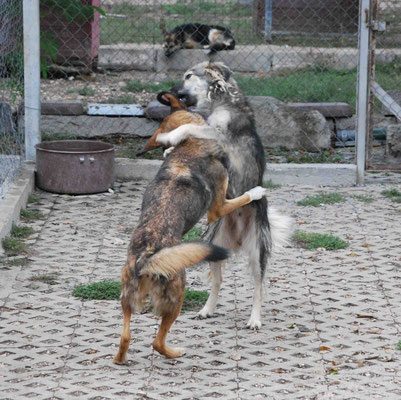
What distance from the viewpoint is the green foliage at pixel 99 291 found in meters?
6.11

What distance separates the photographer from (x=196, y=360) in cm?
515

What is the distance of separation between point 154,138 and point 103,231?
224 cm

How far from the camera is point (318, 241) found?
7.30 m

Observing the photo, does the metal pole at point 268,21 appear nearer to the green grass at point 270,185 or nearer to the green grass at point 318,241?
the green grass at point 270,185

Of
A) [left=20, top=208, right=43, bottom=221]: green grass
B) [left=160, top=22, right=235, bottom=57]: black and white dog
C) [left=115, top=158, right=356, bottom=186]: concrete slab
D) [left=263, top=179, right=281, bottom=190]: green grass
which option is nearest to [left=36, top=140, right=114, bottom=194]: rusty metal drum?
[left=115, top=158, right=356, bottom=186]: concrete slab

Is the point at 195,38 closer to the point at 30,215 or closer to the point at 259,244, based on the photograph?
the point at 30,215

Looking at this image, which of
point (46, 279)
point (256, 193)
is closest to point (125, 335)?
point (256, 193)

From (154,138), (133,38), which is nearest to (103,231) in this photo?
(154,138)

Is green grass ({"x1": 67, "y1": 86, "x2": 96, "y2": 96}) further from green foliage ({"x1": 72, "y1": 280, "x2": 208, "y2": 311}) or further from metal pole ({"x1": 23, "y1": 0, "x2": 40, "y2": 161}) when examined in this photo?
green foliage ({"x1": 72, "y1": 280, "x2": 208, "y2": 311})

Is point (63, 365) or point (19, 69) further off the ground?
point (19, 69)

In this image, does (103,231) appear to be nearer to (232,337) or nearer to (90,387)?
(232,337)

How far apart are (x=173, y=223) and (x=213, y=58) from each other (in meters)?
8.44

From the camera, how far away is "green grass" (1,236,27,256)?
22.8ft

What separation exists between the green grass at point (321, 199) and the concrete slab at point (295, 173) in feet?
1.29
